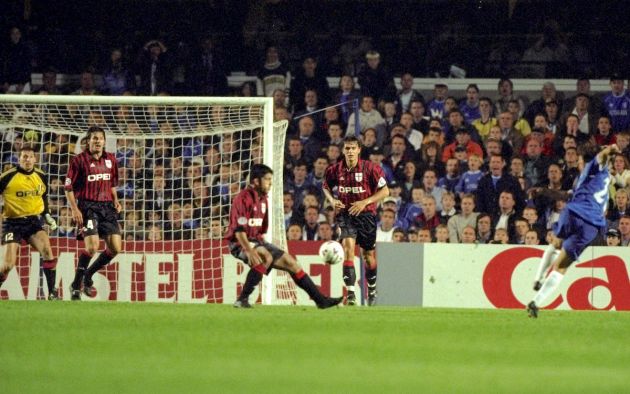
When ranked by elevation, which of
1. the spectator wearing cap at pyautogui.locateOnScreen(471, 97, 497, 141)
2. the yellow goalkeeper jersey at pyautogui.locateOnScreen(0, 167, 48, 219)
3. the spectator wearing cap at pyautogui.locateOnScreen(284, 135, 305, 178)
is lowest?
the yellow goalkeeper jersey at pyautogui.locateOnScreen(0, 167, 48, 219)

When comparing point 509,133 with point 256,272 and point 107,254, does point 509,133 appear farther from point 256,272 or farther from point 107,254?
point 256,272

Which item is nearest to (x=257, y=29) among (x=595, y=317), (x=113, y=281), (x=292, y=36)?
(x=292, y=36)

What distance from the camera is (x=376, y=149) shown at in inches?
710

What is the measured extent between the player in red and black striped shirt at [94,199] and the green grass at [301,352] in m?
2.02

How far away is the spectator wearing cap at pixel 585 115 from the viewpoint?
1881cm

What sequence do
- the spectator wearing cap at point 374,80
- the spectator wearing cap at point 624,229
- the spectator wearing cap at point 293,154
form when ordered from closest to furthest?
the spectator wearing cap at point 624,229 → the spectator wearing cap at point 293,154 → the spectator wearing cap at point 374,80

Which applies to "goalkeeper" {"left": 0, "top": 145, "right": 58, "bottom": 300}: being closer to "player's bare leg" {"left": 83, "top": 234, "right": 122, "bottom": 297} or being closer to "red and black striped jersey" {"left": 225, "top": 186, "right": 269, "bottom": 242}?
"player's bare leg" {"left": 83, "top": 234, "right": 122, "bottom": 297}

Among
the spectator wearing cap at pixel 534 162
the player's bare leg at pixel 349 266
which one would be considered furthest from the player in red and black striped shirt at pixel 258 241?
the spectator wearing cap at pixel 534 162

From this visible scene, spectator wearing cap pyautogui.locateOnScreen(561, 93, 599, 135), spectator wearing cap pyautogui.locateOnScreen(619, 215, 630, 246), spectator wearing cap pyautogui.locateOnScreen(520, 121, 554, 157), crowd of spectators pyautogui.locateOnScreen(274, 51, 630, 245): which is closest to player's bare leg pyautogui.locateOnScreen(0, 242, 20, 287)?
crowd of spectators pyautogui.locateOnScreen(274, 51, 630, 245)

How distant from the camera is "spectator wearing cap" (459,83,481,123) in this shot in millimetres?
19297

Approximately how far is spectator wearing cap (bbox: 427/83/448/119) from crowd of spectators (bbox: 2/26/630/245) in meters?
0.02

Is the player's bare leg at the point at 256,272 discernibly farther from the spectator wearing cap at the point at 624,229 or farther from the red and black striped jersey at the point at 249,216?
the spectator wearing cap at the point at 624,229

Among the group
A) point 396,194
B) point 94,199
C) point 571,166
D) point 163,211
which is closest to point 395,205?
point 396,194

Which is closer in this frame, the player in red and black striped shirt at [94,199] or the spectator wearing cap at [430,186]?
the player in red and black striped shirt at [94,199]
